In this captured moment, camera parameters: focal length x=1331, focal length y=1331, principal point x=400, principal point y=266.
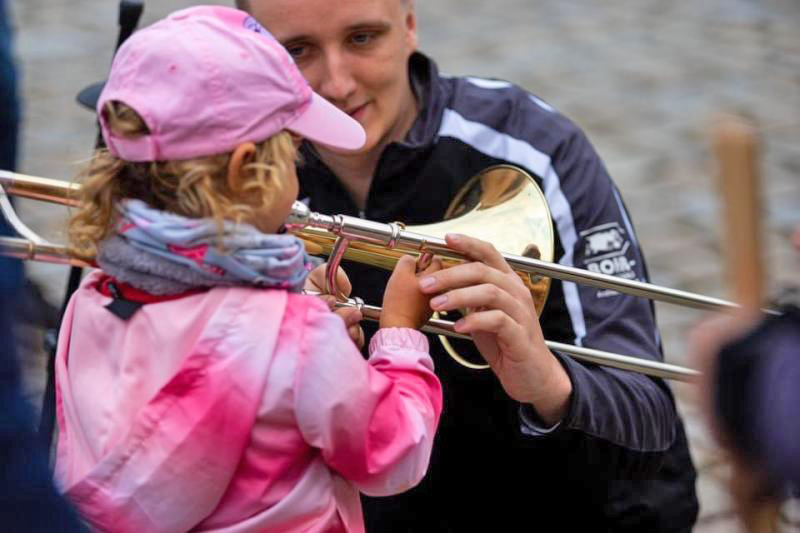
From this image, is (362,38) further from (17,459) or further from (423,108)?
(17,459)

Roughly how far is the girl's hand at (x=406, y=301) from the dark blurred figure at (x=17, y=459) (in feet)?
2.11

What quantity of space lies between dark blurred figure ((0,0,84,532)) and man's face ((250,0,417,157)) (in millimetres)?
1105

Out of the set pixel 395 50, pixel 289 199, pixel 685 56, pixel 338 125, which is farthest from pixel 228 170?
pixel 685 56

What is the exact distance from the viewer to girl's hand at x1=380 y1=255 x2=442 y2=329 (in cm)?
171

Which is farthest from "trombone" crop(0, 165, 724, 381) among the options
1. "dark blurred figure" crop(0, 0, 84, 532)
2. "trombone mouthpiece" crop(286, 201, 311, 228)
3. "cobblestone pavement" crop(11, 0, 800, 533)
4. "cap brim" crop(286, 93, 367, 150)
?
"cobblestone pavement" crop(11, 0, 800, 533)

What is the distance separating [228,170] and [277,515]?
0.39 m

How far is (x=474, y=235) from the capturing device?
1.99m

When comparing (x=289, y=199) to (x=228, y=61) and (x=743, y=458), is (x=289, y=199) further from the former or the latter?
(x=743, y=458)

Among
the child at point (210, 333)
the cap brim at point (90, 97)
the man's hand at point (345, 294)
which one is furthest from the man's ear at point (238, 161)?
the cap brim at point (90, 97)

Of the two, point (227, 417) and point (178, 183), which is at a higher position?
point (178, 183)

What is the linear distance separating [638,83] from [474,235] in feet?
12.5

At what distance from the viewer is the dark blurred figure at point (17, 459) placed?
3.56ft

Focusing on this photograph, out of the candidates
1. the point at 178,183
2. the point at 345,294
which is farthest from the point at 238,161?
the point at 345,294

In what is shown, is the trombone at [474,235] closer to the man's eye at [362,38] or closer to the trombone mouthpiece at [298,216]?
the trombone mouthpiece at [298,216]
